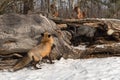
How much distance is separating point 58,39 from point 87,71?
3.01 metres

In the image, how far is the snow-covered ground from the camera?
25.4 ft

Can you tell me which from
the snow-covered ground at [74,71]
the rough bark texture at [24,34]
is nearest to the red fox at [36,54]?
the snow-covered ground at [74,71]

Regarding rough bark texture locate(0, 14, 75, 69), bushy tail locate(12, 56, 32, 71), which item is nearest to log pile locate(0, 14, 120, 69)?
rough bark texture locate(0, 14, 75, 69)

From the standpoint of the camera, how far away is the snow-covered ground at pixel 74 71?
7.74 meters

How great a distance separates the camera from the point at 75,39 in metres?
13.5

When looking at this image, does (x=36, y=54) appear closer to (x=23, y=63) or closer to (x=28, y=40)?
(x=23, y=63)

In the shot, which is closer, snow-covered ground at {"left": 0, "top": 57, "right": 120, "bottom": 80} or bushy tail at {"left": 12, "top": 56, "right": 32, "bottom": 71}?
snow-covered ground at {"left": 0, "top": 57, "right": 120, "bottom": 80}

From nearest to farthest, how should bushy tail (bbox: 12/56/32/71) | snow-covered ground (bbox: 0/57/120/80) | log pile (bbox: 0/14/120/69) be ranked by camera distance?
1. snow-covered ground (bbox: 0/57/120/80)
2. bushy tail (bbox: 12/56/32/71)
3. log pile (bbox: 0/14/120/69)

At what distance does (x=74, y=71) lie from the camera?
851 centimetres

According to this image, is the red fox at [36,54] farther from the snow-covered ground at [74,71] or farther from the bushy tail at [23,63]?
the snow-covered ground at [74,71]

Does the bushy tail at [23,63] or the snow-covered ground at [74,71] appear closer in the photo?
the snow-covered ground at [74,71]

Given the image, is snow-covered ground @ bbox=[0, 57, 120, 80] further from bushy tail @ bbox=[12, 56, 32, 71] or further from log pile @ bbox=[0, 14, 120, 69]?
log pile @ bbox=[0, 14, 120, 69]

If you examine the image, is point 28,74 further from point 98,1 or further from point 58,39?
point 98,1

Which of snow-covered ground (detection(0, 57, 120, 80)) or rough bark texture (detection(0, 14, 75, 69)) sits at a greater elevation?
rough bark texture (detection(0, 14, 75, 69))
